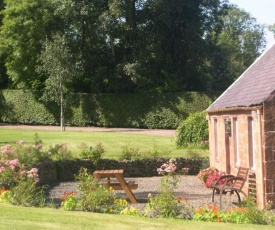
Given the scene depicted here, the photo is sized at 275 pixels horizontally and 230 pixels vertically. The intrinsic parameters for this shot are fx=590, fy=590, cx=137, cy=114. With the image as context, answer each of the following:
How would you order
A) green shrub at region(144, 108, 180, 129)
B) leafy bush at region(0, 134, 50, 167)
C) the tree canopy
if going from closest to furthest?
leafy bush at region(0, 134, 50, 167) → the tree canopy → green shrub at region(144, 108, 180, 129)

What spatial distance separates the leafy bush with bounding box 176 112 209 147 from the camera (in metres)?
30.5

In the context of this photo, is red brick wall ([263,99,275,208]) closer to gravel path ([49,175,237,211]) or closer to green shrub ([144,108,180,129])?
gravel path ([49,175,237,211])

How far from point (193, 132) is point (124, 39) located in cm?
1991

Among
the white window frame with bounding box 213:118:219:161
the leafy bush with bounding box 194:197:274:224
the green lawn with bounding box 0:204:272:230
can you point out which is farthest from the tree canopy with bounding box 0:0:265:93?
the green lawn with bounding box 0:204:272:230

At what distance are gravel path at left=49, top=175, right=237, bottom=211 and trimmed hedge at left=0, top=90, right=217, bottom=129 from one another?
2497 centimetres

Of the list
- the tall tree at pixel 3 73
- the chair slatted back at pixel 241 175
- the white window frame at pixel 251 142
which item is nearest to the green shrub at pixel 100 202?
the chair slatted back at pixel 241 175

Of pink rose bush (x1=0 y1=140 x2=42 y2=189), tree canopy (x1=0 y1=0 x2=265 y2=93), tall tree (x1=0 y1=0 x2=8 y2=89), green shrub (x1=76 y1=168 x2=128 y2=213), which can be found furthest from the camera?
tall tree (x1=0 y1=0 x2=8 y2=89)

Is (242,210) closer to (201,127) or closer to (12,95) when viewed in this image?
(201,127)

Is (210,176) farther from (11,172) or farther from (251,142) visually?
(11,172)

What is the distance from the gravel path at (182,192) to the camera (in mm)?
15434

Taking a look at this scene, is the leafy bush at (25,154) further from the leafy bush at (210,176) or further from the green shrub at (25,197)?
the leafy bush at (210,176)

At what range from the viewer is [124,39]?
4891cm

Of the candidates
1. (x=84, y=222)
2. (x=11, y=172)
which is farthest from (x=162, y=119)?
(x=84, y=222)

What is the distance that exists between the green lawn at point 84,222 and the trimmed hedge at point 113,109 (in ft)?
118
